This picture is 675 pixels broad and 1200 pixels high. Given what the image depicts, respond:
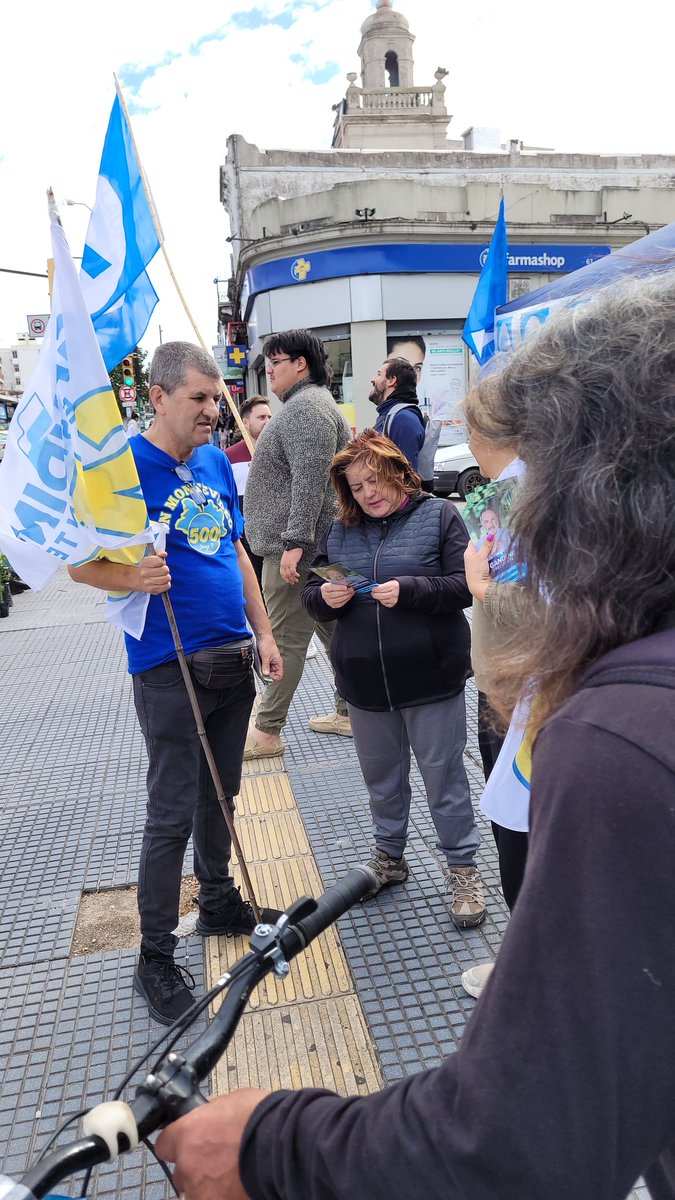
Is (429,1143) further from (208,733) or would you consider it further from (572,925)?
(208,733)

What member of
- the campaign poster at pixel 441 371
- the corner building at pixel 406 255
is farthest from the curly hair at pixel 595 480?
the campaign poster at pixel 441 371

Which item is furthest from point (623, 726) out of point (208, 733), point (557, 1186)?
point (208, 733)

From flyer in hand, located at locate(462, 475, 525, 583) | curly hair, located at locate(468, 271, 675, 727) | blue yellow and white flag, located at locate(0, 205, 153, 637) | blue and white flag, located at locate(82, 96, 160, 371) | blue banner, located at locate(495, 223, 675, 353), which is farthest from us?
blue and white flag, located at locate(82, 96, 160, 371)

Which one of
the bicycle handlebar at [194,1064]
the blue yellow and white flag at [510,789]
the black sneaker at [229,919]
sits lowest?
the black sneaker at [229,919]

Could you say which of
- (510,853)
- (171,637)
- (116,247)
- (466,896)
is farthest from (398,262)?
(510,853)

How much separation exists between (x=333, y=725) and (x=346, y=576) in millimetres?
2056

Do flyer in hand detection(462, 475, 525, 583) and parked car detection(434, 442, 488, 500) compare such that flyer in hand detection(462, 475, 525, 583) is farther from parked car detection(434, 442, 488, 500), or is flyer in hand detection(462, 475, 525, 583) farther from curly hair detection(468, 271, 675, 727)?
parked car detection(434, 442, 488, 500)

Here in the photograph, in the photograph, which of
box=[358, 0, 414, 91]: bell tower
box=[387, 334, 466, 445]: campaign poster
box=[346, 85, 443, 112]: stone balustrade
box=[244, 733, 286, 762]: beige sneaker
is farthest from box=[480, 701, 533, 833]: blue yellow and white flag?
box=[358, 0, 414, 91]: bell tower

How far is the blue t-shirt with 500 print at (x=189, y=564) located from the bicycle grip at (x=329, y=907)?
1.53 metres

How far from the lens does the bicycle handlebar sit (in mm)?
904

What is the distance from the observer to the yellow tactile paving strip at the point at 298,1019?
2.38m

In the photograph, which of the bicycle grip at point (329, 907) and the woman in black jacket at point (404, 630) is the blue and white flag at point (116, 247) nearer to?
the woman in black jacket at point (404, 630)

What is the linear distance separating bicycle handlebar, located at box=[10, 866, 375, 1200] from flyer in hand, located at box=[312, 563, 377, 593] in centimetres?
179

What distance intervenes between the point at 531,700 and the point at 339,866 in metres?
2.65
